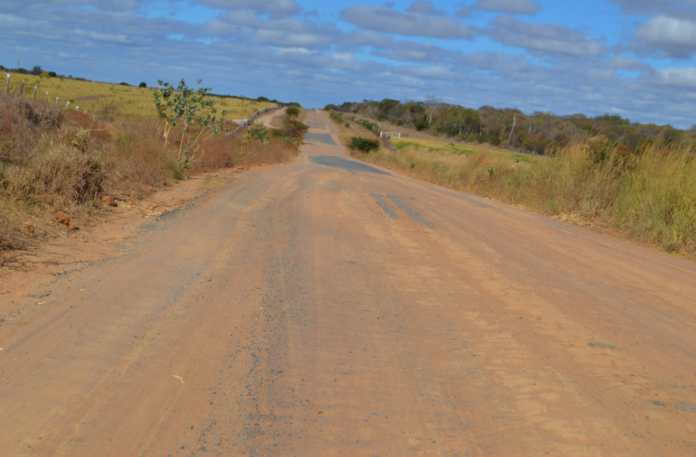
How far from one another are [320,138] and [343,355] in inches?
1910

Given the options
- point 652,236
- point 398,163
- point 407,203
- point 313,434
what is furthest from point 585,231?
point 398,163

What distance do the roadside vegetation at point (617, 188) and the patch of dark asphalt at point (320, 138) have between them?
29.3 metres

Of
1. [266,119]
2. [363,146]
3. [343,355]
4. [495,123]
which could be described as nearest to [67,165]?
[343,355]

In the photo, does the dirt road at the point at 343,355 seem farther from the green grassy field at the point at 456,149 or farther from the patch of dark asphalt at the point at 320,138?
the patch of dark asphalt at the point at 320,138

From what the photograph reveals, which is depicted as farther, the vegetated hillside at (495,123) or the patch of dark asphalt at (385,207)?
the vegetated hillside at (495,123)

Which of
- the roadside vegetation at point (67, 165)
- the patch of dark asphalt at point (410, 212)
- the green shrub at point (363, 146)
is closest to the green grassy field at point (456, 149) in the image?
the green shrub at point (363, 146)

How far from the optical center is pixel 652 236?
1120 cm

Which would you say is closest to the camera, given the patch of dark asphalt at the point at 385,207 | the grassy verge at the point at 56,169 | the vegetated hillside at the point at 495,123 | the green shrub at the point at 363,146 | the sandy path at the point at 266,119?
the grassy verge at the point at 56,169

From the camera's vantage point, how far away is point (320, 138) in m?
51.8

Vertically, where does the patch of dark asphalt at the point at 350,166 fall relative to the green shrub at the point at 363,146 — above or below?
below

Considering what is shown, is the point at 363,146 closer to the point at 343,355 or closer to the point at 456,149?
the point at 456,149

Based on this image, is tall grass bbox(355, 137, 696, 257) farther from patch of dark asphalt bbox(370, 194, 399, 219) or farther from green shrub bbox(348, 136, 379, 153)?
green shrub bbox(348, 136, 379, 153)

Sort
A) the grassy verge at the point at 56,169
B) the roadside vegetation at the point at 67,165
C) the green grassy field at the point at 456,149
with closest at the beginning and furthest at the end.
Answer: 1. the grassy verge at the point at 56,169
2. the roadside vegetation at the point at 67,165
3. the green grassy field at the point at 456,149

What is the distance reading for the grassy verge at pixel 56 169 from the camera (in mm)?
7387
